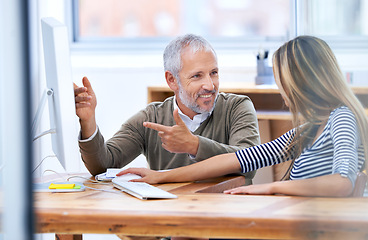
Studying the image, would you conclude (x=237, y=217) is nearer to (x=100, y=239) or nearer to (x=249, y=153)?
(x=249, y=153)

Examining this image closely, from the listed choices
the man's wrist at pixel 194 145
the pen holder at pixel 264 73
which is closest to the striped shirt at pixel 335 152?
the man's wrist at pixel 194 145

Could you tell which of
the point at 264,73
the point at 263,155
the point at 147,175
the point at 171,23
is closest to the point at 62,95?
the point at 147,175

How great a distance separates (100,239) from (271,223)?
57.0 inches

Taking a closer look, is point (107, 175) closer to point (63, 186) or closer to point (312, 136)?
point (63, 186)

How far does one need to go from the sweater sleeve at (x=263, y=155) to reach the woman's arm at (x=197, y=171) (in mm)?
19

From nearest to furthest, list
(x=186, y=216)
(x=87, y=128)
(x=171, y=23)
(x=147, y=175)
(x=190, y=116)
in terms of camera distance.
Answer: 1. (x=186, y=216)
2. (x=147, y=175)
3. (x=87, y=128)
4. (x=190, y=116)
5. (x=171, y=23)

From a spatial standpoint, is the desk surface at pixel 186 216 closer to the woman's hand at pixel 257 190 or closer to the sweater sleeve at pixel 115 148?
the woman's hand at pixel 257 190

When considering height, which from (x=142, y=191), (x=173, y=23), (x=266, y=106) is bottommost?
(x=266, y=106)

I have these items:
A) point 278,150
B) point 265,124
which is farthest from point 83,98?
point 265,124

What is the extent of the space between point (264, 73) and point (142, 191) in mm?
1710

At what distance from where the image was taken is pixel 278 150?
1358 mm

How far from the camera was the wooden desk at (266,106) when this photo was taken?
2.42 m

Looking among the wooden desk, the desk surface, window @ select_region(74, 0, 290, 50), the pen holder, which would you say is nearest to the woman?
the desk surface

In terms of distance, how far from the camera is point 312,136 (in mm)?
1117
